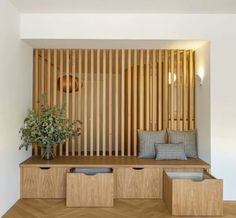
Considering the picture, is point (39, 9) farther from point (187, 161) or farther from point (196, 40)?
point (187, 161)

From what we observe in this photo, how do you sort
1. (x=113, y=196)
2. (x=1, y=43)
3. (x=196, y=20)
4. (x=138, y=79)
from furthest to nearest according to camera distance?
1. (x=138, y=79)
2. (x=196, y=20)
3. (x=113, y=196)
4. (x=1, y=43)

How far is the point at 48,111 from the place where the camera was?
4578 millimetres

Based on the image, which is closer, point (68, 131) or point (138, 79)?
point (68, 131)

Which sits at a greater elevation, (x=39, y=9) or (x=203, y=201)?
(x=39, y=9)

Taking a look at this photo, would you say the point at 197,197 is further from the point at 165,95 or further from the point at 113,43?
the point at 113,43

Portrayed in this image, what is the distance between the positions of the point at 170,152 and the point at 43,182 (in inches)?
79.5

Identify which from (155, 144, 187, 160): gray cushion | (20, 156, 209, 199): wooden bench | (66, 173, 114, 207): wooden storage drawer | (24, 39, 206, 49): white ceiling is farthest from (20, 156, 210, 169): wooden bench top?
(24, 39, 206, 49): white ceiling

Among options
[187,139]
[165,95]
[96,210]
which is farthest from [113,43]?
[96,210]

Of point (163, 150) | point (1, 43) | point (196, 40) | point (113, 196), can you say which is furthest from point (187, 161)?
point (1, 43)

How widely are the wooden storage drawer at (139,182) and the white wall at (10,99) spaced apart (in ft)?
4.89

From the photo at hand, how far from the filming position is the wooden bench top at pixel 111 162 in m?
4.29

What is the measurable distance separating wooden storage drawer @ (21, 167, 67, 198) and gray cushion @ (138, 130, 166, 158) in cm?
134

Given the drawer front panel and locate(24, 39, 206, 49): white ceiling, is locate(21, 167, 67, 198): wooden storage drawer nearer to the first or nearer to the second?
the drawer front panel

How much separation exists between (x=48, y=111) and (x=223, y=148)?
273cm
